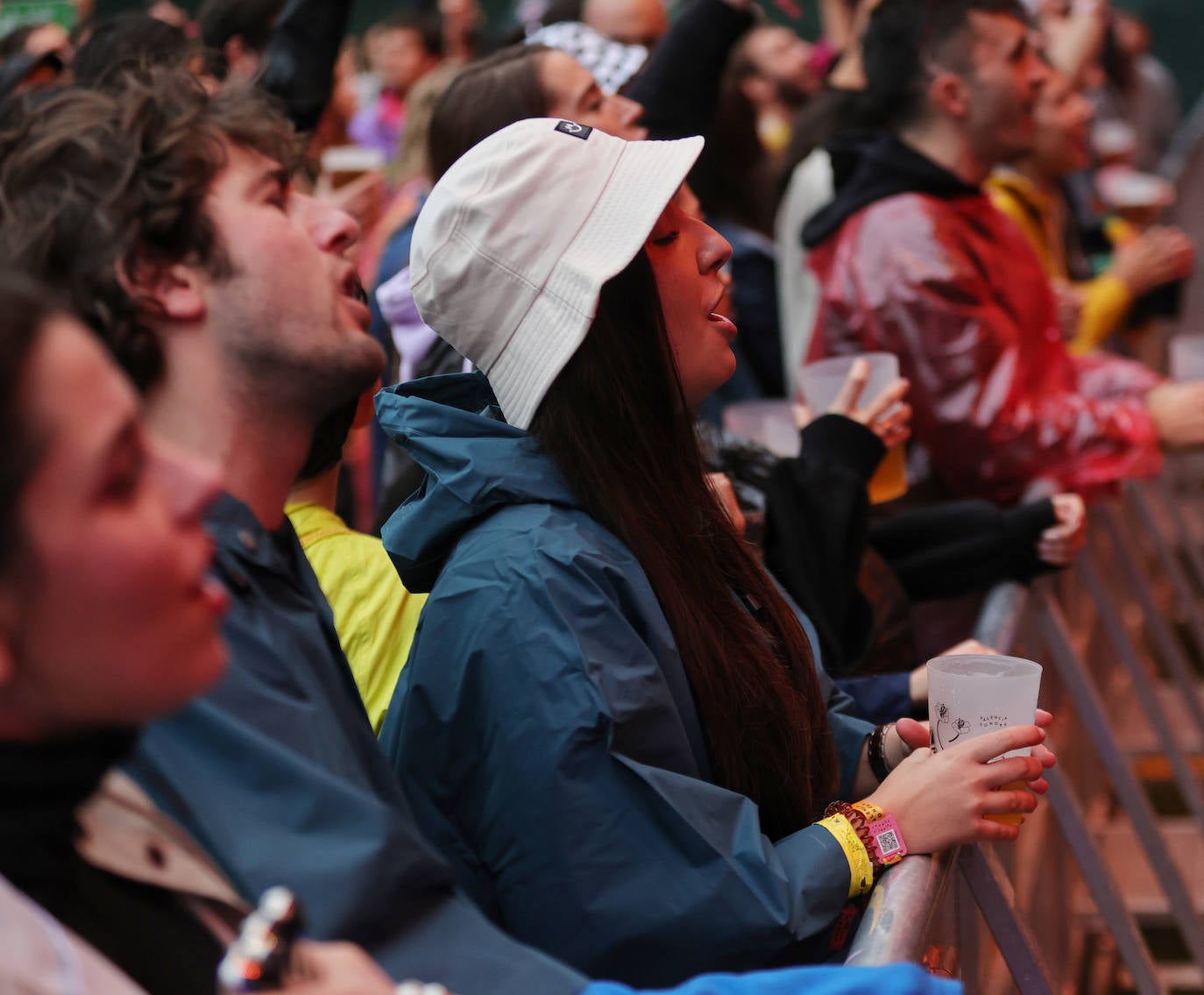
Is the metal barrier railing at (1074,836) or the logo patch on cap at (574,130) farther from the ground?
the logo patch on cap at (574,130)

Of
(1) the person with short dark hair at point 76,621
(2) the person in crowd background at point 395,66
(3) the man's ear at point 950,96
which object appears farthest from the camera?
(2) the person in crowd background at point 395,66

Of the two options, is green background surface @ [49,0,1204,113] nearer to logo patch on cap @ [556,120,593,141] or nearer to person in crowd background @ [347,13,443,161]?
person in crowd background @ [347,13,443,161]

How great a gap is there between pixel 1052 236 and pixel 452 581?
3.76 meters

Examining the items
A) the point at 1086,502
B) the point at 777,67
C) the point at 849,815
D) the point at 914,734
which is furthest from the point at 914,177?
the point at 777,67

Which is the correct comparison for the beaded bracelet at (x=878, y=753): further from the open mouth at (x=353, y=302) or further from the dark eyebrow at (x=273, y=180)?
the dark eyebrow at (x=273, y=180)

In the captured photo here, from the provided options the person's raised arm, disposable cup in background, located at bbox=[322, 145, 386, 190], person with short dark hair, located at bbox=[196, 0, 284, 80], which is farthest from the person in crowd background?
the person's raised arm

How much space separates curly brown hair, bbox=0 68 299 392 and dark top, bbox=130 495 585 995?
0.86ft

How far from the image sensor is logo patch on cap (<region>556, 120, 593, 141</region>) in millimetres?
1823

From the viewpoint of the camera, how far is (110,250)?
4.91ft

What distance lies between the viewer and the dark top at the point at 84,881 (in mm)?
990

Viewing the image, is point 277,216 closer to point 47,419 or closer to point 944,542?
point 47,419

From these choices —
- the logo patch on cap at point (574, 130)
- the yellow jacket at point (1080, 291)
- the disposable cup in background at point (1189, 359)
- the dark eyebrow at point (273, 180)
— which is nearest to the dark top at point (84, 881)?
the dark eyebrow at point (273, 180)

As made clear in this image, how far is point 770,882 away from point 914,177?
7.17ft

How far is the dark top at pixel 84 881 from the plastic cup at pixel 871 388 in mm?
1831
